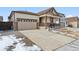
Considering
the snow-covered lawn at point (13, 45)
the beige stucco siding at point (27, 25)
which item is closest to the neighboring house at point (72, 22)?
the beige stucco siding at point (27, 25)

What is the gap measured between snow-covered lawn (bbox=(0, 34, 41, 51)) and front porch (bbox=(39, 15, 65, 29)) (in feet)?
1.99

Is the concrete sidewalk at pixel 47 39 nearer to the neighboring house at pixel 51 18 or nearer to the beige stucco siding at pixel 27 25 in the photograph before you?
the beige stucco siding at pixel 27 25

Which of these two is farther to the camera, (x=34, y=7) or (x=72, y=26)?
(x=72, y=26)

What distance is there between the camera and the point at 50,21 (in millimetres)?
2414

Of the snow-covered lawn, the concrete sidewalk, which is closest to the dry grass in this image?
the concrete sidewalk

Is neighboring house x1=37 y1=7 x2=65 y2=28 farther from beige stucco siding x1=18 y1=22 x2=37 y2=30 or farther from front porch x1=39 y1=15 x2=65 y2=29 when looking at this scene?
beige stucco siding x1=18 y1=22 x2=37 y2=30

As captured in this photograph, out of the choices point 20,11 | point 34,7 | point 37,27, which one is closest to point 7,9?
point 20,11

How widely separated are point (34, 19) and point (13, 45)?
2.35 feet

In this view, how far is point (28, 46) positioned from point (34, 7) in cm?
79

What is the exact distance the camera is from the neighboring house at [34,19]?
7.27ft

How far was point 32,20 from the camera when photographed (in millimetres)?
2336

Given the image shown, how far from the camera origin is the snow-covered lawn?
195cm
